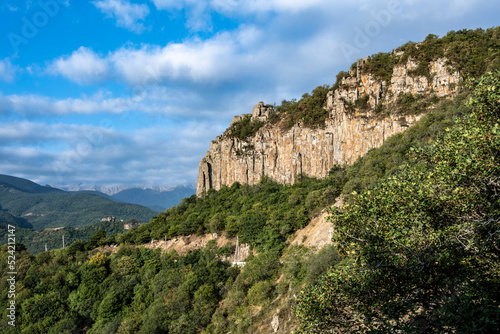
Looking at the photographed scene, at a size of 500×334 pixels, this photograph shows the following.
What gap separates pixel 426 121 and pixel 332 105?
58.5 feet

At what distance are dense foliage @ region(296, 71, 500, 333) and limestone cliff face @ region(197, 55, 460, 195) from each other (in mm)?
38691

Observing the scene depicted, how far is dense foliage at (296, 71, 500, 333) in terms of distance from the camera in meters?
7.98

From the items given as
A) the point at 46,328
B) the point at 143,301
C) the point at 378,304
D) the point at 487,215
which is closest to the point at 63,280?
the point at 46,328

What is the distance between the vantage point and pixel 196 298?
34594 millimetres

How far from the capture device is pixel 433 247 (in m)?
8.68

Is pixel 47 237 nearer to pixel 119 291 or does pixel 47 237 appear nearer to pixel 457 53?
pixel 119 291

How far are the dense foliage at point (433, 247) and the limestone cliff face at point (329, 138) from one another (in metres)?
38.7

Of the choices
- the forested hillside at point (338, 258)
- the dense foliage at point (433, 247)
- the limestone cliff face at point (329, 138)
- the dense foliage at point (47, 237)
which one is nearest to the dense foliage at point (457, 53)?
the forested hillside at point (338, 258)

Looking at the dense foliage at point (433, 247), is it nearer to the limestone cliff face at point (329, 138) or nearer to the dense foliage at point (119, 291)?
the dense foliage at point (119, 291)

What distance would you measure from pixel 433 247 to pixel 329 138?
44757mm

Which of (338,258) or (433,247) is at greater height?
(433,247)

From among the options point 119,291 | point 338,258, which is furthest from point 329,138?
point 119,291

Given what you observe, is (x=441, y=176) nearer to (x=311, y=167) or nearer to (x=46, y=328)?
(x=311, y=167)

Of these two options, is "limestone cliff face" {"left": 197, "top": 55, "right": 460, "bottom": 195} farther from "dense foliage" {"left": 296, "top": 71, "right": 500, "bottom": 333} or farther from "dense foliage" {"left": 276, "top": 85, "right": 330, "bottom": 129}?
"dense foliage" {"left": 296, "top": 71, "right": 500, "bottom": 333}
